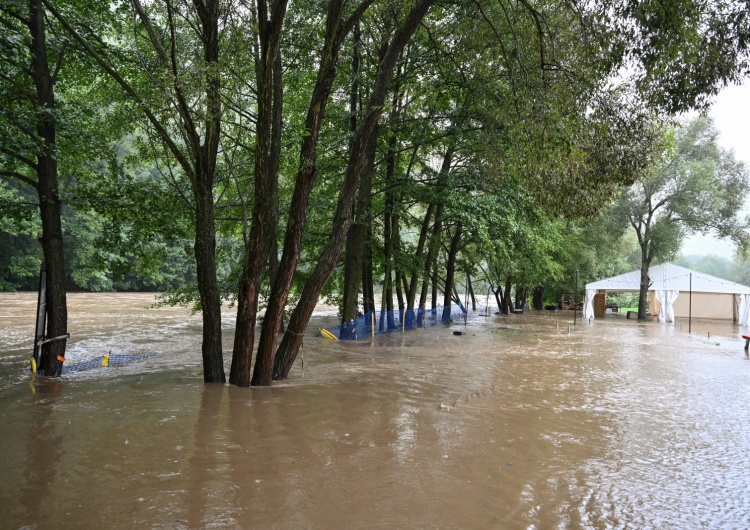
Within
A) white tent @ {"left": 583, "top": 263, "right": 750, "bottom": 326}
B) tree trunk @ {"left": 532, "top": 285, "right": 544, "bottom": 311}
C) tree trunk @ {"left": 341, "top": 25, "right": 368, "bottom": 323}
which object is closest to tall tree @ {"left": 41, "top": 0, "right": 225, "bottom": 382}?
tree trunk @ {"left": 341, "top": 25, "right": 368, "bottom": 323}

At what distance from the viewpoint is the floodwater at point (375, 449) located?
14.1 ft

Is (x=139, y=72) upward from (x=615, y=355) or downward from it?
upward

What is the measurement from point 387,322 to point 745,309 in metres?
23.7

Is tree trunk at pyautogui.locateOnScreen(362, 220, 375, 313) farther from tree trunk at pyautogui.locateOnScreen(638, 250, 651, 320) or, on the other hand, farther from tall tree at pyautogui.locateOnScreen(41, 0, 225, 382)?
tree trunk at pyautogui.locateOnScreen(638, 250, 651, 320)

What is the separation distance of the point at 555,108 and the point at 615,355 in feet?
35.9

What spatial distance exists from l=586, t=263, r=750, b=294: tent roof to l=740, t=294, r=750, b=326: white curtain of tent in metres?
0.52

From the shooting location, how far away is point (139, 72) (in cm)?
1066

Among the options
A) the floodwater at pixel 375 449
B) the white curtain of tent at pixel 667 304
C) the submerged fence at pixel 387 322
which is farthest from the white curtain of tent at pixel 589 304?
the floodwater at pixel 375 449

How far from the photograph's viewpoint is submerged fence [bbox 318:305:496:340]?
58.6 feet

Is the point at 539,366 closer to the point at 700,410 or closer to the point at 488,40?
the point at 700,410

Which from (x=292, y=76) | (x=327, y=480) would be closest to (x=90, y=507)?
(x=327, y=480)

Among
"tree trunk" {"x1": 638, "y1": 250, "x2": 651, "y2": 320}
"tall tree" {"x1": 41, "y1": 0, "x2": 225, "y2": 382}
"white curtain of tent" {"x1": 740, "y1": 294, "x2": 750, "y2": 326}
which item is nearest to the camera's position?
"tall tree" {"x1": 41, "y1": 0, "x2": 225, "y2": 382}

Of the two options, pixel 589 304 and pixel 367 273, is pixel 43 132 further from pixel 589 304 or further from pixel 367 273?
pixel 589 304

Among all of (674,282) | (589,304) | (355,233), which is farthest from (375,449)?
(674,282)
